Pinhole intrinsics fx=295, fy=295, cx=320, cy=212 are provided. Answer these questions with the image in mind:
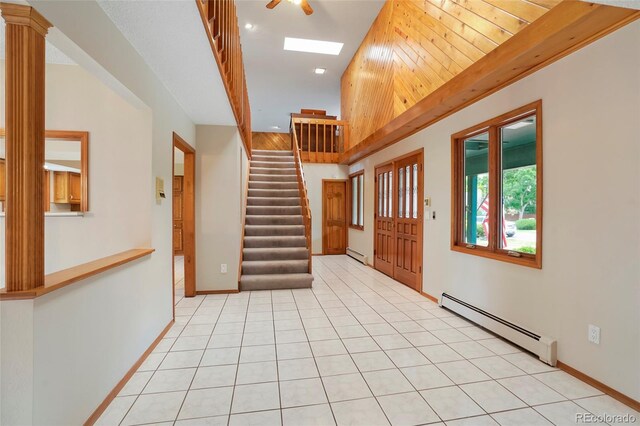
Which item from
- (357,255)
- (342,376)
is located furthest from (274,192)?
(342,376)

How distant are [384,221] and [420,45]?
3.07 metres

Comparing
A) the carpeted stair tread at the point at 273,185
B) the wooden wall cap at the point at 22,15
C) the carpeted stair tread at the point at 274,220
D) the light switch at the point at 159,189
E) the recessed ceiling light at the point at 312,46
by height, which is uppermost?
the recessed ceiling light at the point at 312,46

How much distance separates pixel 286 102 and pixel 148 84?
7.19 meters

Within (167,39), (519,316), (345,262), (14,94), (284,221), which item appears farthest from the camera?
(345,262)

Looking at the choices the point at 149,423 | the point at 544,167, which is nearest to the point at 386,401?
the point at 149,423

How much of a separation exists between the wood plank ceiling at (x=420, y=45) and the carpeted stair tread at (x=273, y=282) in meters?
2.90

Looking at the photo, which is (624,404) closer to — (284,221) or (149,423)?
(149,423)

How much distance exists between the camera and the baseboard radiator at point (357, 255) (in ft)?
21.9

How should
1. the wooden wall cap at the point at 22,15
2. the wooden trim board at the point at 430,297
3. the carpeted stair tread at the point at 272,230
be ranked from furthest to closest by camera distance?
the carpeted stair tread at the point at 272,230, the wooden trim board at the point at 430,297, the wooden wall cap at the point at 22,15

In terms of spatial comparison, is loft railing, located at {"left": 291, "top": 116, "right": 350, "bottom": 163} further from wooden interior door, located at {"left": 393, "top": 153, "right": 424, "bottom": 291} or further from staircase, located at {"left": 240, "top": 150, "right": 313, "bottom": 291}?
wooden interior door, located at {"left": 393, "top": 153, "right": 424, "bottom": 291}

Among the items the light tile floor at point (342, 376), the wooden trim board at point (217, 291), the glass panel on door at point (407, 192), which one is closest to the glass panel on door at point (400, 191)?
the glass panel on door at point (407, 192)

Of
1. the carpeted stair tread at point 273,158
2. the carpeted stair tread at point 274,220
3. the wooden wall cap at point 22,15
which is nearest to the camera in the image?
the wooden wall cap at point 22,15

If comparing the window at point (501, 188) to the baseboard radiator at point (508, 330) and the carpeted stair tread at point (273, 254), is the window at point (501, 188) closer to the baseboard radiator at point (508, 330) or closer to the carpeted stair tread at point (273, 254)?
the baseboard radiator at point (508, 330)

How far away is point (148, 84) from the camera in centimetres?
252
